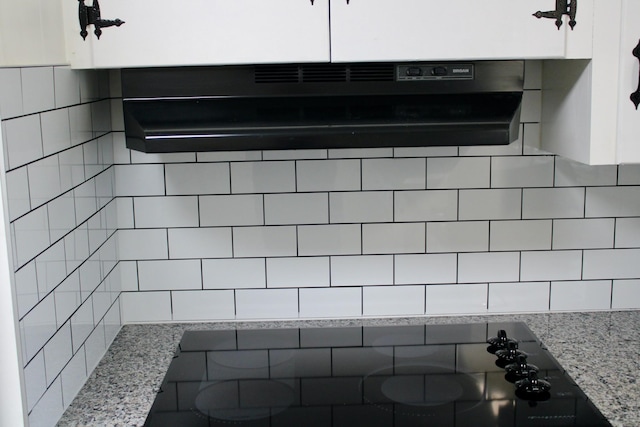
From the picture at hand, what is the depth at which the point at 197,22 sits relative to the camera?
150 cm

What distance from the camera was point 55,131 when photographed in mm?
1440

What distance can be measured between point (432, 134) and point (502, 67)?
0.66ft

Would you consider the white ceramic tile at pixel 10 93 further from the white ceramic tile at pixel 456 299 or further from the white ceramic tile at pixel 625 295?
the white ceramic tile at pixel 625 295

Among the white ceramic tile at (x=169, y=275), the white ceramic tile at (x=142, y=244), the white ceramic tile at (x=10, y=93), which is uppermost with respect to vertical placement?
the white ceramic tile at (x=10, y=93)

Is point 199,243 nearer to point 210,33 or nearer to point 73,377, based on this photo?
point 73,377

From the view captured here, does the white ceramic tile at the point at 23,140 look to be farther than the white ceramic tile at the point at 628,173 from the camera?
No

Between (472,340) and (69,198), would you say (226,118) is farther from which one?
(472,340)

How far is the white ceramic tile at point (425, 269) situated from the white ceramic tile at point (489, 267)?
26mm

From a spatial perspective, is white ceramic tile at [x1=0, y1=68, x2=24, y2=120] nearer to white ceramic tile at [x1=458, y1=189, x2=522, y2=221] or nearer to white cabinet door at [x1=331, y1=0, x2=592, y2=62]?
white cabinet door at [x1=331, y1=0, x2=592, y2=62]

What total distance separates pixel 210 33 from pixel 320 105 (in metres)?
0.27

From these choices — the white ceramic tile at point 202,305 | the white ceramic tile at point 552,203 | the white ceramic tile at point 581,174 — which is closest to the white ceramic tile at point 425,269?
the white ceramic tile at point 552,203

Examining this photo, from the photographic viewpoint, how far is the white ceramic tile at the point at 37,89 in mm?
1293

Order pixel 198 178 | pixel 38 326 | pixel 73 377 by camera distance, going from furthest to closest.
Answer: pixel 198 178, pixel 73 377, pixel 38 326

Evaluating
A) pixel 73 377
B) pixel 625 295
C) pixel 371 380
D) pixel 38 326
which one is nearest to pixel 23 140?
pixel 38 326
